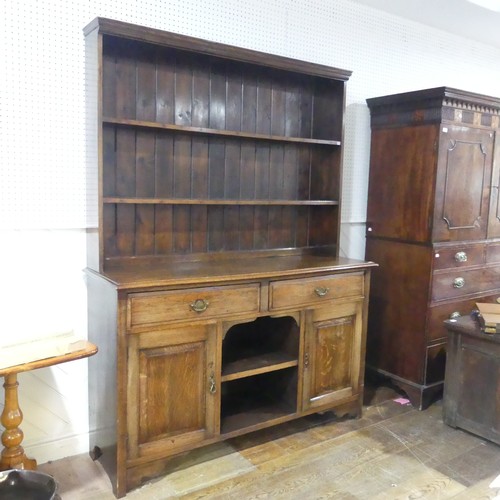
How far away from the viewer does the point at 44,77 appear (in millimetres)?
2256

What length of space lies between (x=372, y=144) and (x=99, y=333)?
215cm

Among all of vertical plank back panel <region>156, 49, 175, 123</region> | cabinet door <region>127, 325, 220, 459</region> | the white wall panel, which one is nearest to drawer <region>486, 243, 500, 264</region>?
the white wall panel

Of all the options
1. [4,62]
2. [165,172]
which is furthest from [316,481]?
[4,62]

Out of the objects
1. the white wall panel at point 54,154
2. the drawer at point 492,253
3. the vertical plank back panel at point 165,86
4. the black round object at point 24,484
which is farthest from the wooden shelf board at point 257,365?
the drawer at point 492,253

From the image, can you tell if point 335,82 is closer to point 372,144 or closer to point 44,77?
point 372,144

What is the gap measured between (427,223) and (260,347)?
1.25m

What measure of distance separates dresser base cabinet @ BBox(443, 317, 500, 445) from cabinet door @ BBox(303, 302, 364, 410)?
51cm

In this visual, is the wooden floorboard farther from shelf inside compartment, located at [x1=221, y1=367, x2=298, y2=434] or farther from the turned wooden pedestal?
the turned wooden pedestal

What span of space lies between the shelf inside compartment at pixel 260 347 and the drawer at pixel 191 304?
1.07 ft

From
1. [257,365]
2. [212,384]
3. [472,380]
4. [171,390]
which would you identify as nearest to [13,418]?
[171,390]

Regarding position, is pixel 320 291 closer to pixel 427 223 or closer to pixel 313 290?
pixel 313 290

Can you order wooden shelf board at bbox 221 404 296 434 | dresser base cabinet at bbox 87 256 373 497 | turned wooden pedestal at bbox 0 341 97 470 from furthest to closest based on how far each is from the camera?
wooden shelf board at bbox 221 404 296 434 < dresser base cabinet at bbox 87 256 373 497 < turned wooden pedestal at bbox 0 341 97 470

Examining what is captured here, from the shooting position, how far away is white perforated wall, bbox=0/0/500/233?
2213 mm

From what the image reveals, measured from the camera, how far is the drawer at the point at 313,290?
2465mm
